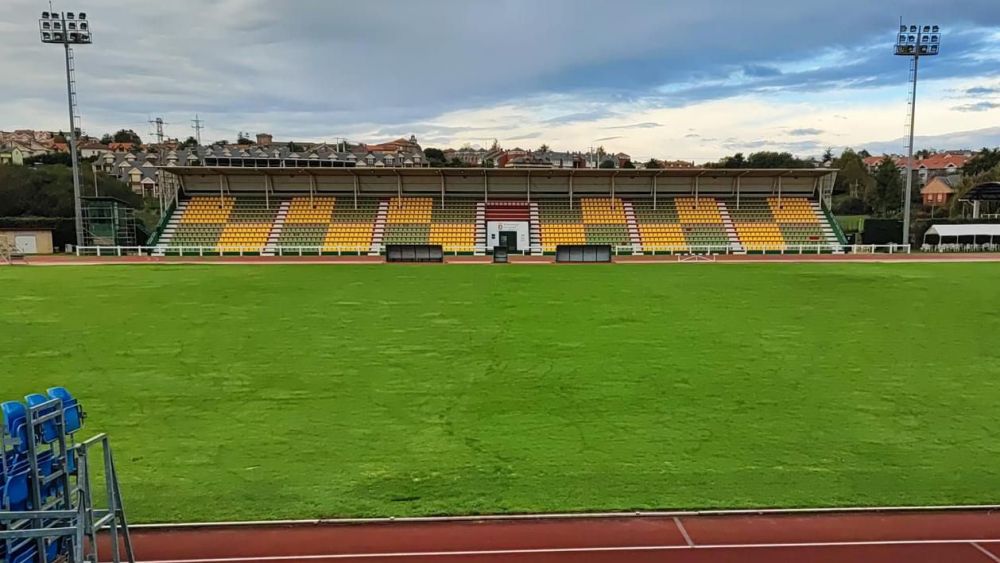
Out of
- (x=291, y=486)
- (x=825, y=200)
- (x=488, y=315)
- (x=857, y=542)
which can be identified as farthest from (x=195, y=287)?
(x=825, y=200)

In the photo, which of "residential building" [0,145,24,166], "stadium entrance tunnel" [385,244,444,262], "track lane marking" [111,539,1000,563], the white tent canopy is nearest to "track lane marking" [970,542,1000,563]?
"track lane marking" [111,539,1000,563]

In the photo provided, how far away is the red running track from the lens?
234 inches

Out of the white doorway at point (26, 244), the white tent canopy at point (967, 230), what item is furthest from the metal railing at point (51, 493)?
the white tent canopy at point (967, 230)

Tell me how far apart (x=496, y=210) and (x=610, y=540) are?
44.5m

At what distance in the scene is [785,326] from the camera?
16484 mm

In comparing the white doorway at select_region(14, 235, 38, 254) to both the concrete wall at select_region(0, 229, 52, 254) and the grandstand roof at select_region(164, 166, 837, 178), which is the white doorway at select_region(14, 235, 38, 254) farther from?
the grandstand roof at select_region(164, 166, 837, 178)

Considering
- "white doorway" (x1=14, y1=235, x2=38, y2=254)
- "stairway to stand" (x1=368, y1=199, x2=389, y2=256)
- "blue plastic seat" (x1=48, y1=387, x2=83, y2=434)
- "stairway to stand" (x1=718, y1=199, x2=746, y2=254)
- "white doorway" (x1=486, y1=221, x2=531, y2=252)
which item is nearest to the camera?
"blue plastic seat" (x1=48, y1=387, x2=83, y2=434)

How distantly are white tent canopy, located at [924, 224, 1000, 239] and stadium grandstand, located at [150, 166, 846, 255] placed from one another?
724 cm

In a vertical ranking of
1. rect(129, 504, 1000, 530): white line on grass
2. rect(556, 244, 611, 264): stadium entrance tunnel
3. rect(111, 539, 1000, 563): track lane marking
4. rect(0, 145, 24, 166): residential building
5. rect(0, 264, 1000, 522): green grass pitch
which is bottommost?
rect(111, 539, 1000, 563): track lane marking

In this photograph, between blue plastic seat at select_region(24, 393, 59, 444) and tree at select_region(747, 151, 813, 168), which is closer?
blue plastic seat at select_region(24, 393, 59, 444)

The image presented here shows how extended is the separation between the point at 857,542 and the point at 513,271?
26.3 meters

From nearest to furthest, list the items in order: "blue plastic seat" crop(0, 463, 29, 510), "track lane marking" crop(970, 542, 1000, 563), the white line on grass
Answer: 1. "blue plastic seat" crop(0, 463, 29, 510)
2. "track lane marking" crop(970, 542, 1000, 563)
3. the white line on grass

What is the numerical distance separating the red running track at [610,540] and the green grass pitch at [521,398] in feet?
1.05

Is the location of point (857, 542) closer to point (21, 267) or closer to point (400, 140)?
point (21, 267)
